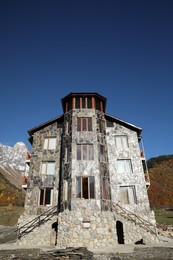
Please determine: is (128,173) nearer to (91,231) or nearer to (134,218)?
(134,218)

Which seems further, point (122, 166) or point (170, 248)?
point (122, 166)

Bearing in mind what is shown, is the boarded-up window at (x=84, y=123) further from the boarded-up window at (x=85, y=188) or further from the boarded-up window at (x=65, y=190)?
the boarded-up window at (x=65, y=190)

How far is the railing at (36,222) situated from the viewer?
19831mm

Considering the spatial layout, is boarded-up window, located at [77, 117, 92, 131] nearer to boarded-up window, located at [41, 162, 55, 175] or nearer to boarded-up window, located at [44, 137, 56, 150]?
boarded-up window, located at [44, 137, 56, 150]

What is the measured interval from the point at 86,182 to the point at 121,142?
8462 mm

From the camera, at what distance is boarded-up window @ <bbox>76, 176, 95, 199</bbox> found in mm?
19844

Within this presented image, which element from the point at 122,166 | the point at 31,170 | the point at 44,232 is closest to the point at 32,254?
the point at 44,232

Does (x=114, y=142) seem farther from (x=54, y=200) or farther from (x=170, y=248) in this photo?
(x=170, y=248)

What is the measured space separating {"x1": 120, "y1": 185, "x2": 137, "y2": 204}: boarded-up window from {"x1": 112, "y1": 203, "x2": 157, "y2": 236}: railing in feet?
3.15

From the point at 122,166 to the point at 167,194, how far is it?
148 ft

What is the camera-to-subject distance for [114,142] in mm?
25625

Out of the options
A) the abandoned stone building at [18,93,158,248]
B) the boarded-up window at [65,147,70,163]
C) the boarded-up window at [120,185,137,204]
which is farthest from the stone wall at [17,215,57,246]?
the boarded-up window at [120,185,137,204]

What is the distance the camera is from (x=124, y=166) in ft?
79.2

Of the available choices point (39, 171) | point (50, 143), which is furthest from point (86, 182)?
point (50, 143)
